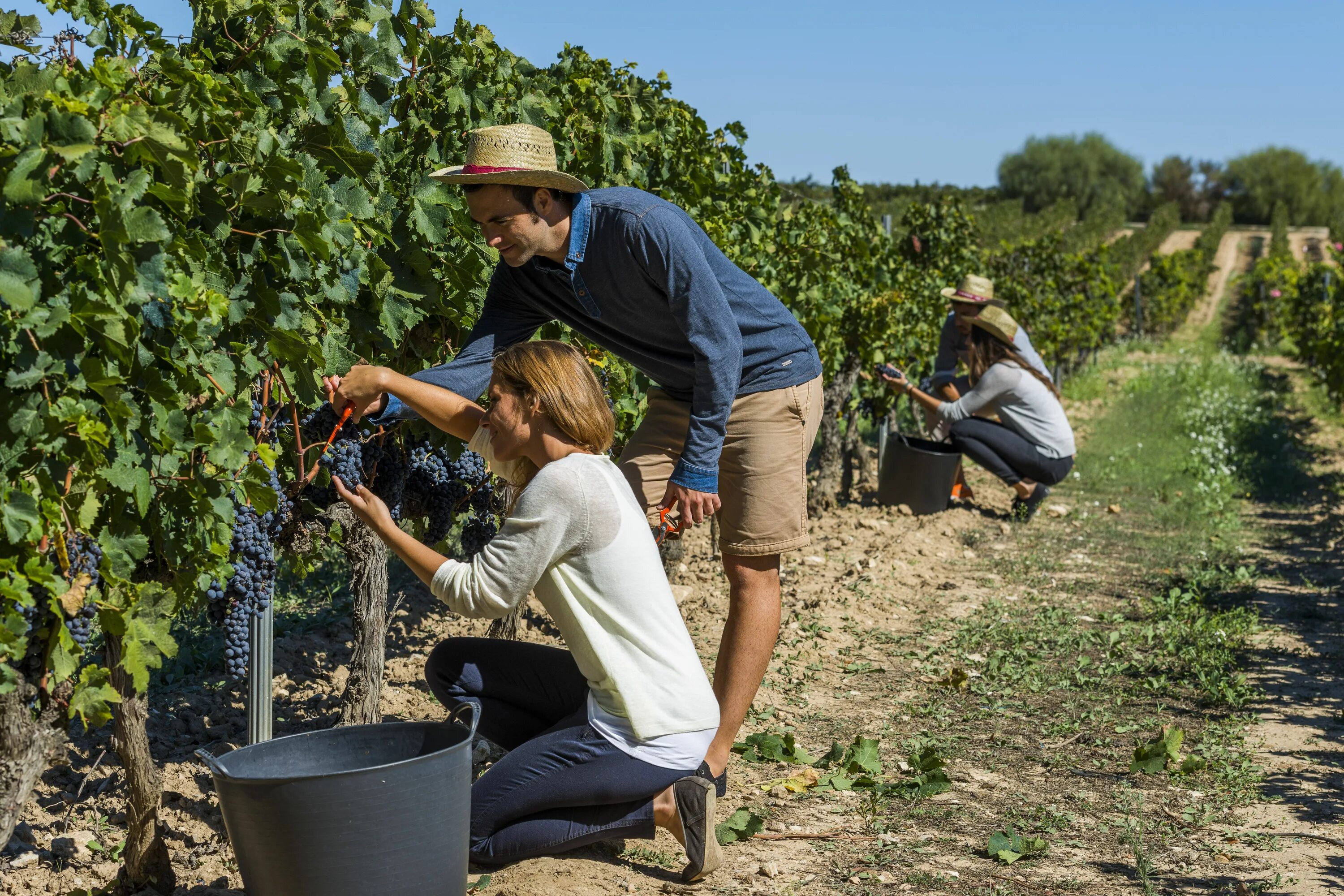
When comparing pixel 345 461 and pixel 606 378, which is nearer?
pixel 345 461

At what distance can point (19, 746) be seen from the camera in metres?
2.04

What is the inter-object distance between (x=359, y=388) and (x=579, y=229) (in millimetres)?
587

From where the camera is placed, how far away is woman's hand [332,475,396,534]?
2.35 meters

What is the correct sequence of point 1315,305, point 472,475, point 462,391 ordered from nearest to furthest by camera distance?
point 462,391 → point 472,475 → point 1315,305

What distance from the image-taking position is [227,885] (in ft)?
8.71

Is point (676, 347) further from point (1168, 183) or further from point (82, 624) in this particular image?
point (1168, 183)

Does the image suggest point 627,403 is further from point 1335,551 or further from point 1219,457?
point 1219,457

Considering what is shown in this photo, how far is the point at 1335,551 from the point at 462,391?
18.4 feet

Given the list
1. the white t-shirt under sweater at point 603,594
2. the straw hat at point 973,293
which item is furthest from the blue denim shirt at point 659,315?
the straw hat at point 973,293

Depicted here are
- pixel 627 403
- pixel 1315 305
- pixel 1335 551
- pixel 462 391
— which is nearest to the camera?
pixel 462 391

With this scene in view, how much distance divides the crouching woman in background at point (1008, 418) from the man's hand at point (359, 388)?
15.5 feet

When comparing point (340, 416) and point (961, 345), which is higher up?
point (961, 345)

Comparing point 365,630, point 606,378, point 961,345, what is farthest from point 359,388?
point 961,345

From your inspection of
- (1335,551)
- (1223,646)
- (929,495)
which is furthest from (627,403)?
(1335,551)
